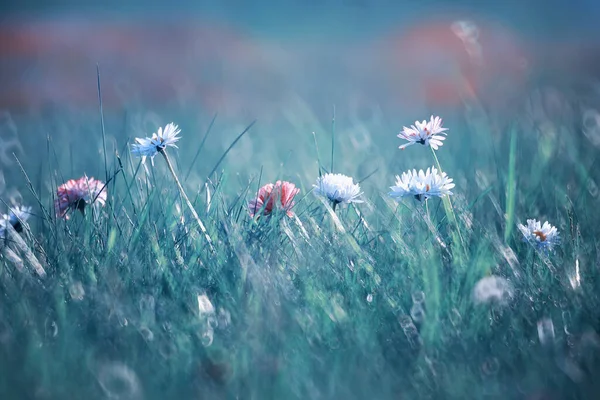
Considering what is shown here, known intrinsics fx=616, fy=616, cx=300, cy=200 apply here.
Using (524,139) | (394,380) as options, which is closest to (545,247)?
(394,380)

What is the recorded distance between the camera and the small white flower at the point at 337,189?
1.37 meters

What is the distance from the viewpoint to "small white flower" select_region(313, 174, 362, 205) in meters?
1.37

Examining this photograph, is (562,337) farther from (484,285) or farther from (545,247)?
(545,247)

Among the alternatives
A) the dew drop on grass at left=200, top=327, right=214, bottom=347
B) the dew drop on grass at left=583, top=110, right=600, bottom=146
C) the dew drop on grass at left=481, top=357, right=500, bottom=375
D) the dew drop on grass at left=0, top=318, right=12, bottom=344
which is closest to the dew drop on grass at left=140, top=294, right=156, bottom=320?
the dew drop on grass at left=200, top=327, right=214, bottom=347

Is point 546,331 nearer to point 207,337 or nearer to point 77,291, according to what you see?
point 207,337

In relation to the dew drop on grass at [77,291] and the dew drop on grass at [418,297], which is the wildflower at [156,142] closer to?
the dew drop on grass at [77,291]

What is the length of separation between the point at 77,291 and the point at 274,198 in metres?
0.46

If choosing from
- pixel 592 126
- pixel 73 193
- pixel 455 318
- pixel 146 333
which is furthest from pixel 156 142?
pixel 592 126

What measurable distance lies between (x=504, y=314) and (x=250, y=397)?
1.61 ft

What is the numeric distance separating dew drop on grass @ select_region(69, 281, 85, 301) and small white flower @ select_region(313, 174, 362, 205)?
530 millimetres

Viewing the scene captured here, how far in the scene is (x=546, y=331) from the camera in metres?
1.08

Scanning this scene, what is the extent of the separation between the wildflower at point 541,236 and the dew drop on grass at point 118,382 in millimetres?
859

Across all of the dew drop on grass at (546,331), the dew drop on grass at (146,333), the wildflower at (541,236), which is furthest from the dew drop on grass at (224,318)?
the wildflower at (541,236)

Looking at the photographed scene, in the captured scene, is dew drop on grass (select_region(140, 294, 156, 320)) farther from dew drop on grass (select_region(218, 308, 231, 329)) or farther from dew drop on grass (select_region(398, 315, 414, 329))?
dew drop on grass (select_region(398, 315, 414, 329))
